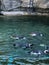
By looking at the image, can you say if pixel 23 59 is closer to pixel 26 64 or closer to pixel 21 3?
pixel 26 64

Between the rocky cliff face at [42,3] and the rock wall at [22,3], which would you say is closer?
the rocky cliff face at [42,3]

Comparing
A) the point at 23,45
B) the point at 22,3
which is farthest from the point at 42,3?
the point at 23,45

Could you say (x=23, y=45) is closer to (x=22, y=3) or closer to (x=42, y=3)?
(x=42, y=3)

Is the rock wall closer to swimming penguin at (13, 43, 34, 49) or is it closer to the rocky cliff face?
the rocky cliff face

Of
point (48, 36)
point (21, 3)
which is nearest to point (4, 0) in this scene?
point (21, 3)

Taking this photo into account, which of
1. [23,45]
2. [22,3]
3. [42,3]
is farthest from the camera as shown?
[22,3]

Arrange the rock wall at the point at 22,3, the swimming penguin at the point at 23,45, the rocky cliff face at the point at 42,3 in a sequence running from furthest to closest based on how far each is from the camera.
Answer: the rock wall at the point at 22,3 < the rocky cliff face at the point at 42,3 < the swimming penguin at the point at 23,45

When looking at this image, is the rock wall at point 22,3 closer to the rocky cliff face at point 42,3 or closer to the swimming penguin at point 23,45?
the rocky cliff face at point 42,3

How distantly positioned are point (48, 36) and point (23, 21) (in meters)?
6.84

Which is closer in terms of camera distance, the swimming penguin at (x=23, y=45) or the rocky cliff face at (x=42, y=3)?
the swimming penguin at (x=23, y=45)

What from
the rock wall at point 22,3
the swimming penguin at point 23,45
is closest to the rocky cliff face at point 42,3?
the rock wall at point 22,3

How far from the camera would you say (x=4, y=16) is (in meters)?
23.2

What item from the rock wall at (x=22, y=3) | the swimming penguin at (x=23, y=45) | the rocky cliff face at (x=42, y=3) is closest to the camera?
the swimming penguin at (x=23, y=45)

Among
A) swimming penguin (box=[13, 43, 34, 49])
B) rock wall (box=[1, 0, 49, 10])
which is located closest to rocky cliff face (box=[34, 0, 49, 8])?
rock wall (box=[1, 0, 49, 10])
